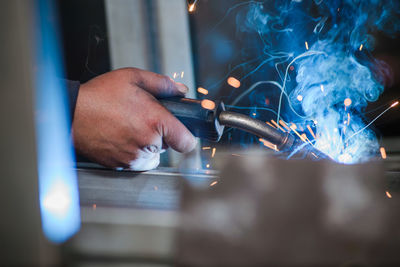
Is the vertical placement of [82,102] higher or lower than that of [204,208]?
higher

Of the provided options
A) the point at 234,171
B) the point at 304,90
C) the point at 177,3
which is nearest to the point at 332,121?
the point at 304,90

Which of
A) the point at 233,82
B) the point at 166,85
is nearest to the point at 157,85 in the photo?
the point at 166,85

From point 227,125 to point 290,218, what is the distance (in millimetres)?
409

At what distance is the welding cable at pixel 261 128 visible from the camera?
779mm

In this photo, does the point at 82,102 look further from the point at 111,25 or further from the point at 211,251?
the point at 211,251

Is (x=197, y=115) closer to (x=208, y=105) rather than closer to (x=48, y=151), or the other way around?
(x=208, y=105)

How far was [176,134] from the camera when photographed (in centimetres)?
88

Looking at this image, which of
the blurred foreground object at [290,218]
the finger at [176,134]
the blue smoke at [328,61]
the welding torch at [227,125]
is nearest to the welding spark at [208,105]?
the welding torch at [227,125]

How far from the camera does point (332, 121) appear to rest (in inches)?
33.6

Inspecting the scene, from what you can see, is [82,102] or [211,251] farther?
[82,102]

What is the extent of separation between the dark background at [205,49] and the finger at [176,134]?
5.6 inches

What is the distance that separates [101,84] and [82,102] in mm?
81

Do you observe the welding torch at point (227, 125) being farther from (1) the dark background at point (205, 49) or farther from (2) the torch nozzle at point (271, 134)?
(1) the dark background at point (205, 49)

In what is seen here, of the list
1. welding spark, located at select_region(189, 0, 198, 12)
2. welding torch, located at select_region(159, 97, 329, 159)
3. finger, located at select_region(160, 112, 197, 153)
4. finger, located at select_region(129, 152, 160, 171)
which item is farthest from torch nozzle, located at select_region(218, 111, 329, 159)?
welding spark, located at select_region(189, 0, 198, 12)
